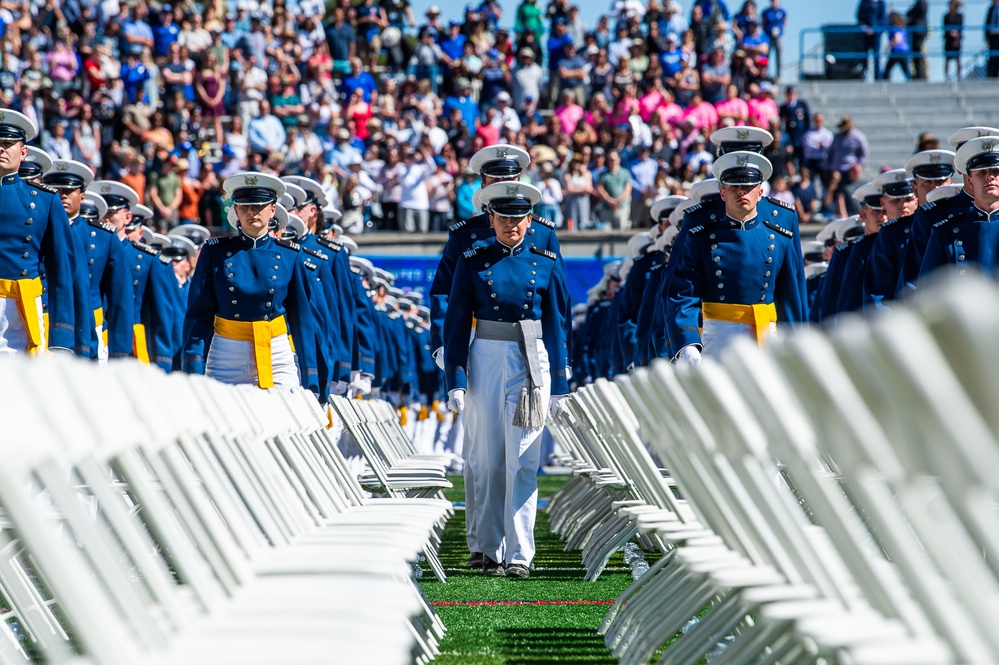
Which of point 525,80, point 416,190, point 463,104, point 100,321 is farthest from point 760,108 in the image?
point 100,321

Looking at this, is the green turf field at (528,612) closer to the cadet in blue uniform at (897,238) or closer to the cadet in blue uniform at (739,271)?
the cadet in blue uniform at (739,271)

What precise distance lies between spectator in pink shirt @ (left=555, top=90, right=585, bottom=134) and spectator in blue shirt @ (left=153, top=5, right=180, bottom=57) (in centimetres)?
580

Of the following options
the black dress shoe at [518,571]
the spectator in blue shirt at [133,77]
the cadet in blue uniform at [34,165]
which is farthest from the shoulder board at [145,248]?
the spectator in blue shirt at [133,77]

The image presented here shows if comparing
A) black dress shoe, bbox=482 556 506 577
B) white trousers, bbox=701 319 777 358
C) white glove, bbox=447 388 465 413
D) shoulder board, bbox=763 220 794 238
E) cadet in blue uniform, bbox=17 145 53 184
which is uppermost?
cadet in blue uniform, bbox=17 145 53 184

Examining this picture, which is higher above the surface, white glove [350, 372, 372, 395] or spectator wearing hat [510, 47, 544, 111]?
spectator wearing hat [510, 47, 544, 111]

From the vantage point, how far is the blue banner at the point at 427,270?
1964cm

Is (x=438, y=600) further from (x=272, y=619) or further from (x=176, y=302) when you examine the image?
(x=176, y=302)

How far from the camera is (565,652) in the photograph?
534 cm

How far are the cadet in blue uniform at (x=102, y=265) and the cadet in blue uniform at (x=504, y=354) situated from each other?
97.6 inches

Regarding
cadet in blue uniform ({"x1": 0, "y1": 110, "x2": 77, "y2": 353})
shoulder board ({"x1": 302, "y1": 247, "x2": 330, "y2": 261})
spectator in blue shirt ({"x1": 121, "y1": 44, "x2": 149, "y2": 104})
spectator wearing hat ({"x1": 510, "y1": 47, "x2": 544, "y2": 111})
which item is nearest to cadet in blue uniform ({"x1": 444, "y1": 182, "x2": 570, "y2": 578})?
cadet in blue uniform ({"x1": 0, "y1": 110, "x2": 77, "y2": 353})

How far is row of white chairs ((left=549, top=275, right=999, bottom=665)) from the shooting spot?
2.03 meters

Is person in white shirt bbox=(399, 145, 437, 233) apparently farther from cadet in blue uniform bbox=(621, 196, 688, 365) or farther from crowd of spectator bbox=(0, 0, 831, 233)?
cadet in blue uniform bbox=(621, 196, 688, 365)

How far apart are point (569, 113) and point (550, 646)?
1722 cm

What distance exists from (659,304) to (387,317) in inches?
313
